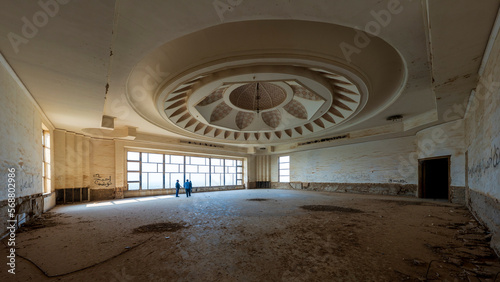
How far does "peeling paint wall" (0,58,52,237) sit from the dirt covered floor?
2.77 ft

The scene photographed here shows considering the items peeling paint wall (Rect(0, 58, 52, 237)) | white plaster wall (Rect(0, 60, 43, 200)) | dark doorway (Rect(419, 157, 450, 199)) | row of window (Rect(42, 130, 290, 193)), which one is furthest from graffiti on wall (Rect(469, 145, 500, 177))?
row of window (Rect(42, 130, 290, 193))

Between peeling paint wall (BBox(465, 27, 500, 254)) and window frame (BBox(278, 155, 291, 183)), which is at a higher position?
peeling paint wall (BBox(465, 27, 500, 254))

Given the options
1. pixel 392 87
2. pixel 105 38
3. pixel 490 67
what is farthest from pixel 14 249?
pixel 392 87

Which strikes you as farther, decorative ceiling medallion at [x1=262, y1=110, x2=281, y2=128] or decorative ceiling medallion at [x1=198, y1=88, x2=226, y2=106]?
decorative ceiling medallion at [x1=262, y1=110, x2=281, y2=128]

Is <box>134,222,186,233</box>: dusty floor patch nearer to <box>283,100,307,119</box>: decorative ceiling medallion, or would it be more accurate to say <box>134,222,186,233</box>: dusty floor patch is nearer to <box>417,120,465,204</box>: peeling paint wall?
<box>283,100,307,119</box>: decorative ceiling medallion

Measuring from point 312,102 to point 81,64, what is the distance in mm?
10037

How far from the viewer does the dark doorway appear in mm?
12367

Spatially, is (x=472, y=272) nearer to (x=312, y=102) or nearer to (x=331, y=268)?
(x=331, y=268)

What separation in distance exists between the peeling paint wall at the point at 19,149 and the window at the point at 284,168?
18.2 meters

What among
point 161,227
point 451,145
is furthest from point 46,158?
point 451,145

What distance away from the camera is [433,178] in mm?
13422

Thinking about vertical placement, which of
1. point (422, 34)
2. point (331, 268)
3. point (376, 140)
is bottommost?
point (331, 268)

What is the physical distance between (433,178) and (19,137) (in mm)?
20331

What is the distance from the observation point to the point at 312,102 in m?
11.5
